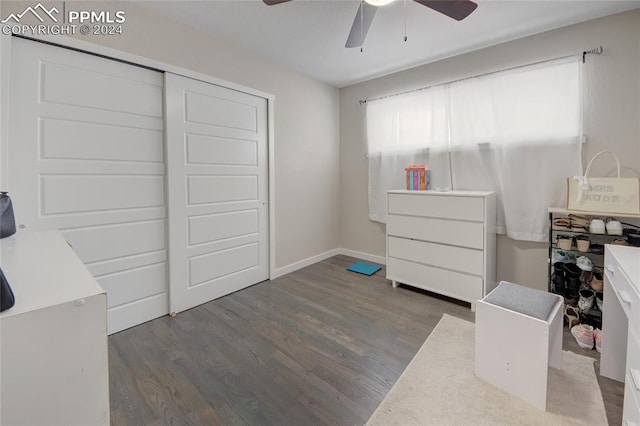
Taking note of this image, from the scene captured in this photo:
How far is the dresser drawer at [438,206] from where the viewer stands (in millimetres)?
2473

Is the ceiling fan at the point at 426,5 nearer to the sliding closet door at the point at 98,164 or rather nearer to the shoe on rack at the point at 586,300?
the sliding closet door at the point at 98,164

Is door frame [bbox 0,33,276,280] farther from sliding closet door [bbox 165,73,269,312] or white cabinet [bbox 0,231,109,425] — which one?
white cabinet [bbox 0,231,109,425]

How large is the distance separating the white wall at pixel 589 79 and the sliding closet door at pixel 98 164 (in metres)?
2.75

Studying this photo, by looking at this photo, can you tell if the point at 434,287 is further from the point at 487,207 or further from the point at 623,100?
the point at 623,100

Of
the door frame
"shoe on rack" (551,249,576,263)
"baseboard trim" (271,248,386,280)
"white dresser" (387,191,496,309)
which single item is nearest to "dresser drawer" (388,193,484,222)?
"white dresser" (387,191,496,309)

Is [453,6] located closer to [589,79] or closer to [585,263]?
[589,79]

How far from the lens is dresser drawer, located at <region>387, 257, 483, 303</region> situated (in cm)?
253

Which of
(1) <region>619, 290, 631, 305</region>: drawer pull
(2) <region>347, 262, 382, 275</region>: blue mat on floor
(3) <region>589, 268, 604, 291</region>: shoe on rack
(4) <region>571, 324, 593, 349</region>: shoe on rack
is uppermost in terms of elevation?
(1) <region>619, 290, 631, 305</region>: drawer pull

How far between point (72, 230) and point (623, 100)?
4.22m

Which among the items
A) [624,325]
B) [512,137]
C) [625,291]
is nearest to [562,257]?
[624,325]

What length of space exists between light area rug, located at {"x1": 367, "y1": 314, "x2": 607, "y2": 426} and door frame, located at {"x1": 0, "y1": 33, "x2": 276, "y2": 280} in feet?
6.57

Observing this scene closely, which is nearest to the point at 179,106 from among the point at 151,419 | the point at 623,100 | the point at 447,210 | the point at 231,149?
the point at 231,149

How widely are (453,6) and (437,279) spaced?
215 centimetres

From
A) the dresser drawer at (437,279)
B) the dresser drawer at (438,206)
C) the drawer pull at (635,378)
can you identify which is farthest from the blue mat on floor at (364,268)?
the drawer pull at (635,378)
